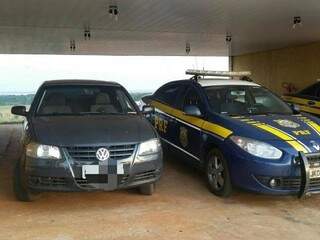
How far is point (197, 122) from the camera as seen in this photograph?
20.3 feet

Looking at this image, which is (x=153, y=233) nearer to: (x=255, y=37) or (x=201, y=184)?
(x=201, y=184)

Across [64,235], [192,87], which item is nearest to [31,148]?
[64,235]

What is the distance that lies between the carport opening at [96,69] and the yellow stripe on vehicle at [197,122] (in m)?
12.1

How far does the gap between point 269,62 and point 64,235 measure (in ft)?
62.9

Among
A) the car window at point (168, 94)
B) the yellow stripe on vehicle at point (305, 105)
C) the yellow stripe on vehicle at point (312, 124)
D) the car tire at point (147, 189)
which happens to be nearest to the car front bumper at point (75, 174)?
the car tire at point (147, 189)

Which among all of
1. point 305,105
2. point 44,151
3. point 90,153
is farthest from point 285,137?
point 305,105

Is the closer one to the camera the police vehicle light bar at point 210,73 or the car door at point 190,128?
the car door at point 190,128

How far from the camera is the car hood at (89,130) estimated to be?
473 cm

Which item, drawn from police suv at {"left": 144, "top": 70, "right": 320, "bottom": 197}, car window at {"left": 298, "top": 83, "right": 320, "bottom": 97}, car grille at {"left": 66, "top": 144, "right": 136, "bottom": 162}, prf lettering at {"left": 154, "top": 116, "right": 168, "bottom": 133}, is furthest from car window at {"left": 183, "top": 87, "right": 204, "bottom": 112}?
car window at {"left": 298, "top": 83, "right": 320, "bottom": 97}

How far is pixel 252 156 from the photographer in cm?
505

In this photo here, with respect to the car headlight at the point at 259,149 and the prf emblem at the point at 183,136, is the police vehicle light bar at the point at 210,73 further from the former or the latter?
the car headlight at the point at 259,149

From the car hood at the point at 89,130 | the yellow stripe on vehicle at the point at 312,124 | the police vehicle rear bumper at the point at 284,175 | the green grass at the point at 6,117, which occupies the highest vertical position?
the car hood at the point at 89,130

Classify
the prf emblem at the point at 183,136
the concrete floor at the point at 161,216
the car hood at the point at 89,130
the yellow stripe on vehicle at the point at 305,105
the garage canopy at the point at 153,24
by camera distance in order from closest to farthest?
the concrete floor at the point at 161,216
the car hood at the point at 89,130
the prf emblem at the point at 183,136
the yellow stripe on vehicle at the point at 305,105
the garage canopy at the point at 153,24

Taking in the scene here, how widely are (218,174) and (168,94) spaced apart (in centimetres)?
241
